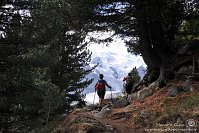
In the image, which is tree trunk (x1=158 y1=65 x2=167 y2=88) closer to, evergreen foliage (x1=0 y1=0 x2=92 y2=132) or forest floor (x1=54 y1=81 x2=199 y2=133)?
forest floor (x1=54 y1=81 x2=199 y2=133)

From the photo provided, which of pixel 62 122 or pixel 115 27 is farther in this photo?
pixel 115 27

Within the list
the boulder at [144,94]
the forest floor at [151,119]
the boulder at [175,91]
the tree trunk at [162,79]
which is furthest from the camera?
the tree trunk at [162,79]

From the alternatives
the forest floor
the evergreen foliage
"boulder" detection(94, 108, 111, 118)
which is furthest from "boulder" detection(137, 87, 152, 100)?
the evergreen foliage

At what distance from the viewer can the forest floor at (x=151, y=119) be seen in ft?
36.4

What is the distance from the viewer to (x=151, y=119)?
1226 centimetres

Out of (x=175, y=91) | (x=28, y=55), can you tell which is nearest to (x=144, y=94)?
(x=175, y=91)

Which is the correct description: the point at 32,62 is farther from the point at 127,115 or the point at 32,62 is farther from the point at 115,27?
the point at 127,115

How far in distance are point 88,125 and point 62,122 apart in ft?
11.6

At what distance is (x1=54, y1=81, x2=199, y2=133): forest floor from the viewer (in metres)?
11.1

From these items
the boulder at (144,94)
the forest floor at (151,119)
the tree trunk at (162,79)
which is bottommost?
the forest floor at (151,119)

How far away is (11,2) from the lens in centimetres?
1842

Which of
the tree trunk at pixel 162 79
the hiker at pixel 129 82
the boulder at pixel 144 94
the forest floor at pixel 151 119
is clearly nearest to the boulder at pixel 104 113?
the forest floor at pixel 151 119

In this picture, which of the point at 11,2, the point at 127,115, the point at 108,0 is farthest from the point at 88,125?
the point at 11,2

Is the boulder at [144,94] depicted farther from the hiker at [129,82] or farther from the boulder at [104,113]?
the hiker at [129,82]
